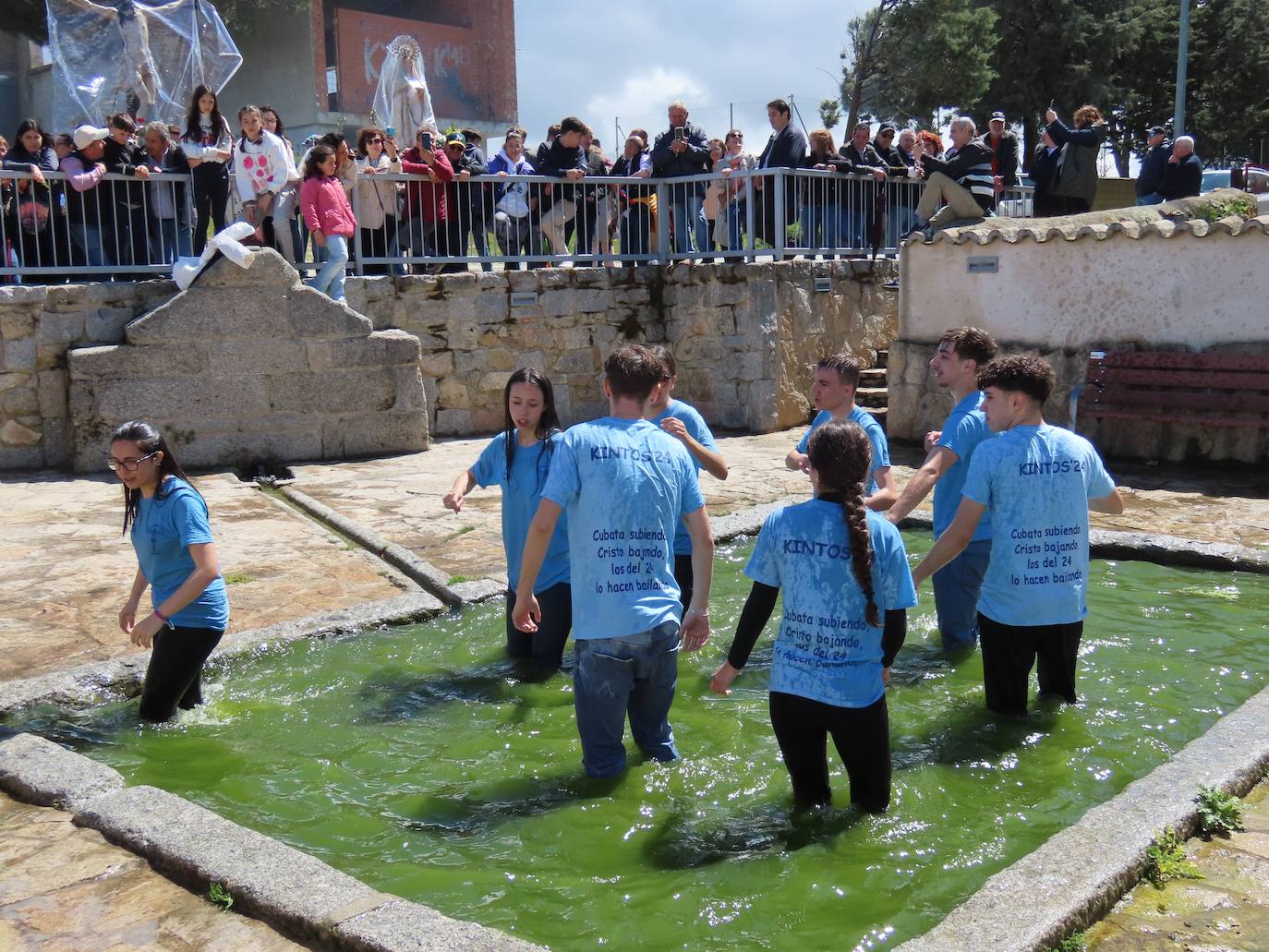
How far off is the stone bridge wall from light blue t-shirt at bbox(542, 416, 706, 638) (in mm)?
8283

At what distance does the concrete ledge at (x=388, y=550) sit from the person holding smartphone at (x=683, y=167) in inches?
231

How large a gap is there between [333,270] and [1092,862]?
9378 mm

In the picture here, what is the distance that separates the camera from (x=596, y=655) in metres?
3.94

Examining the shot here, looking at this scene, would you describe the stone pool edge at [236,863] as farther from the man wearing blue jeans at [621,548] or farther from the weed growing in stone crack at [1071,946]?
the weed growing in stone crack at [1071,946]

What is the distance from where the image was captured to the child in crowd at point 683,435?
5.10 m

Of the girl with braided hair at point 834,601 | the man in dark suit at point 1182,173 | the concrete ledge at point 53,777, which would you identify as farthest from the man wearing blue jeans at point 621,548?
the man in dark suit at point 1182,173

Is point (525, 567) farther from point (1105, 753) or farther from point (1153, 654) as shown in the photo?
point (1153, 654)

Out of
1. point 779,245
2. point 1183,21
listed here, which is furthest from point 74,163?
point 1183,21

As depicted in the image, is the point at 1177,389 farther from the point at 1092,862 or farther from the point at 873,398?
the point at 1092,862

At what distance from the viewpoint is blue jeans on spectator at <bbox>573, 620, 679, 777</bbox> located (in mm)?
3939

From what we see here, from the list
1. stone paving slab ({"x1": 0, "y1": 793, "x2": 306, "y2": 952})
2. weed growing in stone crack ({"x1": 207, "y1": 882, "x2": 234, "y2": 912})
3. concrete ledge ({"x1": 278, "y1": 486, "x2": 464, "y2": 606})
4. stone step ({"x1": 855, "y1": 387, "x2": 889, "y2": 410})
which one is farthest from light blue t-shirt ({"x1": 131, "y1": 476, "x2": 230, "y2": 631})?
stone step ({"x1": 855, "y1": 387, "x2": 889, "y2": 410})

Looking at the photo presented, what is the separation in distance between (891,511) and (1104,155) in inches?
1341

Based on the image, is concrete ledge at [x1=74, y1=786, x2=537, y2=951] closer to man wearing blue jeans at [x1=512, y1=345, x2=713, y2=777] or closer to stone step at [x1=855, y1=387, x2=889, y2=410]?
man wearing blue jeans at [x1=512, y1=345, x2=713, y2=777]

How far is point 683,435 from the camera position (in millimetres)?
5133
